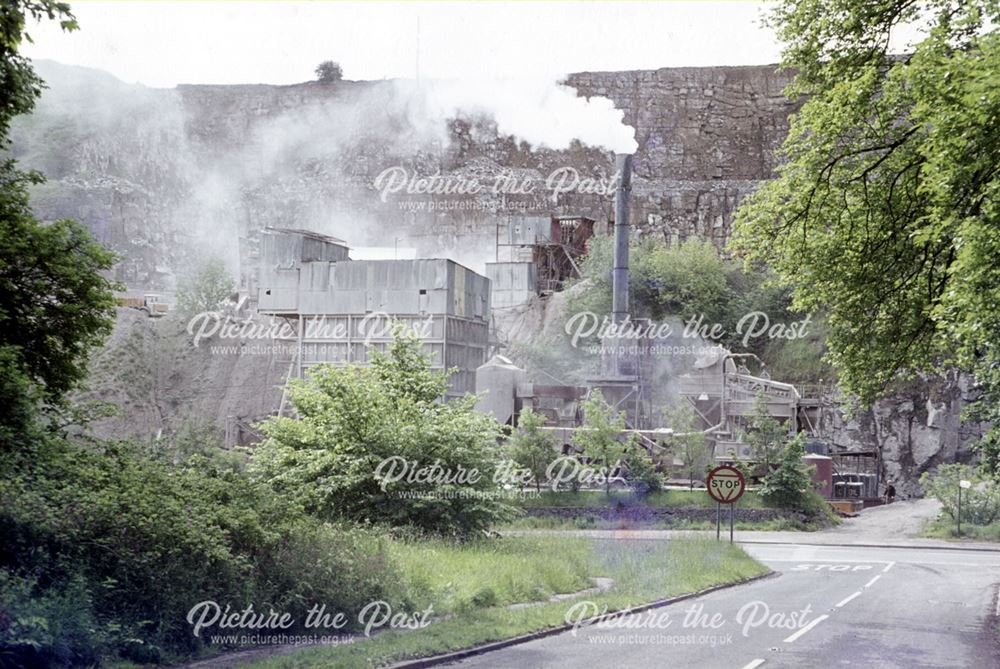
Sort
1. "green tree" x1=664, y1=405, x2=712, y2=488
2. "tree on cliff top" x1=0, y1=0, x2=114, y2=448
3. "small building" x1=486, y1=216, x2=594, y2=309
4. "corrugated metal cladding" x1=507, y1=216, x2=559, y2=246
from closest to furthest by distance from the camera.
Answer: "tree on cliff top" x1=0, y1=0, x2=114, y2=448, "green tree" x1=664, y1=405, x2=712, y2=488, "small building" x1=486, y1=216, x2=594, y2=309, "corrugated metal cladding" x1=507, y1=216, x2=559, y2=246

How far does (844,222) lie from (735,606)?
22.8 feet

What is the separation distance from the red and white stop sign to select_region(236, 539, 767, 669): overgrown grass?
5.17ft

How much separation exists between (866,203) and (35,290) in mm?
13200

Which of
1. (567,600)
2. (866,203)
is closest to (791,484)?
(866,203)

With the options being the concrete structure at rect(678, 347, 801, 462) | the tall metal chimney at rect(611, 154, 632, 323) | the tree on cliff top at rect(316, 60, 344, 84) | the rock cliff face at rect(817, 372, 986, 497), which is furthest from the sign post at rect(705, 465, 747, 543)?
the tree on cliff top at rect(316, 60, 344, 84)

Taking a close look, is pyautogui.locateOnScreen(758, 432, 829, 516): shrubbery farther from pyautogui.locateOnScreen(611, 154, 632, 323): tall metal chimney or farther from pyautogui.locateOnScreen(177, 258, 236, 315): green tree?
pyautogui.locateOnScreen(177, 258, 236, 315): green tree

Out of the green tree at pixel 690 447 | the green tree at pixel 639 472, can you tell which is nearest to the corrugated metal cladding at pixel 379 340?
the green tree at pixel 639 472

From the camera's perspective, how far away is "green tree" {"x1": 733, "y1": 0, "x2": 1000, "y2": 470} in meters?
15.4

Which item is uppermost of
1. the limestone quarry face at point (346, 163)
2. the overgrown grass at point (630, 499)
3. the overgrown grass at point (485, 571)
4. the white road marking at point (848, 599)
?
the limestone quarry face at point (346, 163)

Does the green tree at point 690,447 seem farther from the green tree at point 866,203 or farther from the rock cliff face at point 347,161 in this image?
the rock cliff face at point 347,161

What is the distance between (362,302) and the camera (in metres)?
50.2

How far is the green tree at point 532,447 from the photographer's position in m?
42.6

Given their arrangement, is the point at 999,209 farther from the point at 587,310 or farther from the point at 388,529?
the point at 587,310

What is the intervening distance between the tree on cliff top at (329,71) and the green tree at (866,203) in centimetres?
10604
